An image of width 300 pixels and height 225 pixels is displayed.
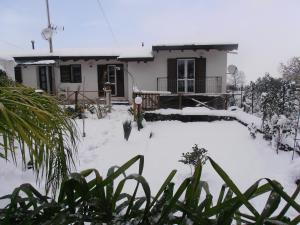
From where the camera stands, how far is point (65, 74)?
16125mm

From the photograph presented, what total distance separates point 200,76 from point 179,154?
346 inches

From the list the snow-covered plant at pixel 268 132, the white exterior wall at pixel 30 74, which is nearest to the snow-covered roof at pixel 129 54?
the white exterior wall at pixel 30 74

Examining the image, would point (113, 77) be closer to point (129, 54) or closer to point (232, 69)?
point (129, 54)

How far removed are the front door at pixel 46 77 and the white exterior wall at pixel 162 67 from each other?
18.4 ft

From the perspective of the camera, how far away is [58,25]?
19.5 meters

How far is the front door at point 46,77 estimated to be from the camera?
16438 mm

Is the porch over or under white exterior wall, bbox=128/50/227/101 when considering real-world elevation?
under

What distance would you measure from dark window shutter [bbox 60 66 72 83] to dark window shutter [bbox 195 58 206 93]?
776 cm

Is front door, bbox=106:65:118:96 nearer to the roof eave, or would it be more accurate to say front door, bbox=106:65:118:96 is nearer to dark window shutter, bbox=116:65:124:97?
dark window shutter, bbox=116:65:124:97

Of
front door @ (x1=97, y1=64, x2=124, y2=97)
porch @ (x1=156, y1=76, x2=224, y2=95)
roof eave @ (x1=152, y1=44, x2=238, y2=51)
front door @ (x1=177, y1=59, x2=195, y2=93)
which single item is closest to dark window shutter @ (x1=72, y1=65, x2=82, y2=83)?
front door @ (x1=97, y1=64, x2=124, y2=97)

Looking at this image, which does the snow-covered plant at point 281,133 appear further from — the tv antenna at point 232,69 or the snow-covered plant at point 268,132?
the tv antenna at point 232,69

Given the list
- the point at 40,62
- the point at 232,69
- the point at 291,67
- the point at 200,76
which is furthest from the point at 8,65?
the point at 291,67

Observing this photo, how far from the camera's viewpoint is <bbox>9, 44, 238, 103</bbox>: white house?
1383cm

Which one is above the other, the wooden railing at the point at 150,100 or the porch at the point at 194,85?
the porch at the point at 194,85
